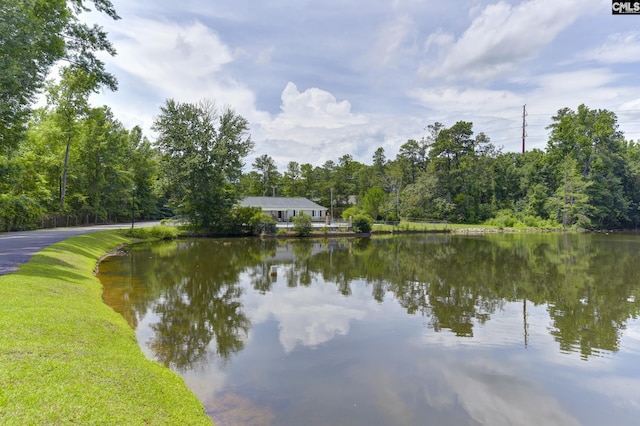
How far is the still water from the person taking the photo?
20.2 feet

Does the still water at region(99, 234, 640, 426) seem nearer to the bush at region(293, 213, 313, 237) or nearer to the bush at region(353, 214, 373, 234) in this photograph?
the bush at region(293, 213, 313, 237)

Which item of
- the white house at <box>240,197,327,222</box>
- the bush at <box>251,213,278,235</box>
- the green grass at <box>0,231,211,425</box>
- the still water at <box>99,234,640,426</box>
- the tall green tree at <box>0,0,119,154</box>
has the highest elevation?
the tall green tree at <box>0,0,119,154</box>

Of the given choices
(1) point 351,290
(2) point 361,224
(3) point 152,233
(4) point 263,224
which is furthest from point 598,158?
(3) point 152,233

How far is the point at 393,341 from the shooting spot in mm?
9133

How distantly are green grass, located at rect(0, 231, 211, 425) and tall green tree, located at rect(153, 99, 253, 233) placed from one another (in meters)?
27.1

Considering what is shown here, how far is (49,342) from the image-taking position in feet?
18.8

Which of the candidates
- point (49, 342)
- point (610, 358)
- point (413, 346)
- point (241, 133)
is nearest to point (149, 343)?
point (49, 342)

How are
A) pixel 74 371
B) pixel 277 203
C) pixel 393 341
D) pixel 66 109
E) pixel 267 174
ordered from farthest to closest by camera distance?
→ pixel 267 174 → pixel 277 203 → pixel 66 109 → pixel 393 341 → pixel 74 371

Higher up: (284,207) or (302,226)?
(284,207)

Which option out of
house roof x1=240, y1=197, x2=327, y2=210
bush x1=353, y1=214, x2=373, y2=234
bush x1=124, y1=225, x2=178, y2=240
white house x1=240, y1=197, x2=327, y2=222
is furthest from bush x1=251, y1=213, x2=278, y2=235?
house roof x1=240, y1=197, x2=327, y2=210

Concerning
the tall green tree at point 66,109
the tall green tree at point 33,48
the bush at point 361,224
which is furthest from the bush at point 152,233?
the bush at point 361,224

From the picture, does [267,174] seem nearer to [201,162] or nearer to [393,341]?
[201,162]

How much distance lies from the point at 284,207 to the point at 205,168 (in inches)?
748

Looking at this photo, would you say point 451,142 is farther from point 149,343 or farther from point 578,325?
point 149,343
